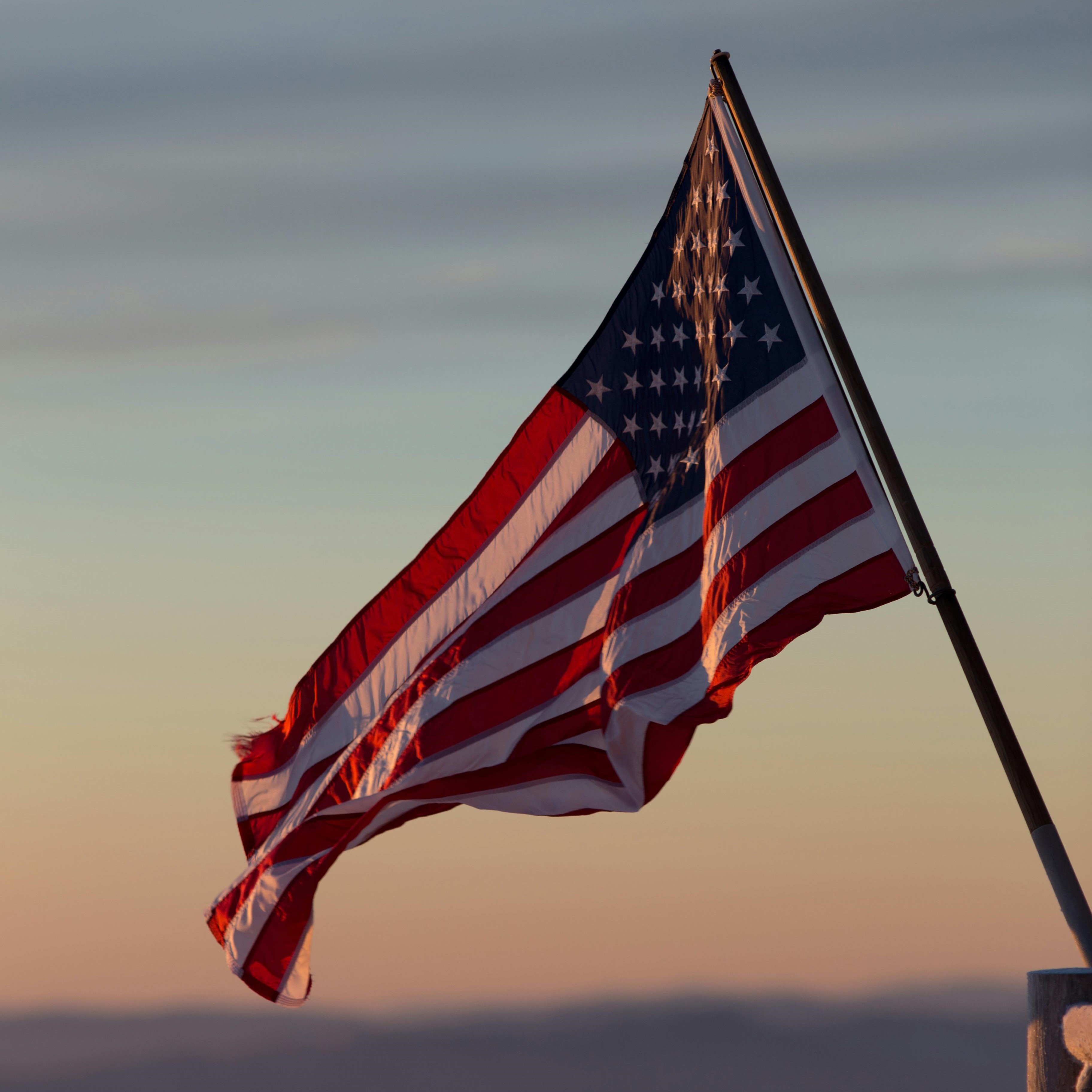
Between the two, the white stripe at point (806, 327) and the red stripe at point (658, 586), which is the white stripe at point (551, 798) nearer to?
the red stripe at point (658, 586)

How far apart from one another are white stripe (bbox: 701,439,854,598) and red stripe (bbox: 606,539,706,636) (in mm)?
383

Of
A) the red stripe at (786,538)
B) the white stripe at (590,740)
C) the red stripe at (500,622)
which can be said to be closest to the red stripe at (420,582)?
the red stripe at (500,622)

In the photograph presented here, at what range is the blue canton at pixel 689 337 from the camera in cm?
1273

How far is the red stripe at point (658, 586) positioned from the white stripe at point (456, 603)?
797 millimetres

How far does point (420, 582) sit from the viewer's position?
47.8 feet

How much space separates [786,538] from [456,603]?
338 cm

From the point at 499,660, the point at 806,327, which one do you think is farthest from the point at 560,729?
the point at 806,327

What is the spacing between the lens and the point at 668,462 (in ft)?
43.7

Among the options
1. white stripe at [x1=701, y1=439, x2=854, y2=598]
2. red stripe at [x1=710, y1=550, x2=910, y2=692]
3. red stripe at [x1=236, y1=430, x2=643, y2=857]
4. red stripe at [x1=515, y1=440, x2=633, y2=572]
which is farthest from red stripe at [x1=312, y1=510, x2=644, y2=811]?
red stripe at [x1=710, y1=550, x2=910, y2=692]

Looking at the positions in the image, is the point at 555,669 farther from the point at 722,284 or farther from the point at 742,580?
the point at 722,284

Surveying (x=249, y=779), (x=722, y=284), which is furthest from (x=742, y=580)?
(x=249, y=779)

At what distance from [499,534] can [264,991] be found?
14.5 feet

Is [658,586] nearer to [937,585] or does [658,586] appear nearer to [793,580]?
[793,580]

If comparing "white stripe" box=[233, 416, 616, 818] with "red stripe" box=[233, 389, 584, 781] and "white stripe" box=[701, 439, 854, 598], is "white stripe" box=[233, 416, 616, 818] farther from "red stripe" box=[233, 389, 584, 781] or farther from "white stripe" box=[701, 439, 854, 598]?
"white stripe" box=[701, 439, 854, 598]
